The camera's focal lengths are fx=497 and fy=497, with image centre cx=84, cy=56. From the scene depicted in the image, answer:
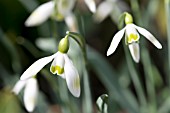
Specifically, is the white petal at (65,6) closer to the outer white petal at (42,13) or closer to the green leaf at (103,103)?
the outer white petal at (42,13)

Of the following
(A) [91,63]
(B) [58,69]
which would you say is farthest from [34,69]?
(A) [91,63]

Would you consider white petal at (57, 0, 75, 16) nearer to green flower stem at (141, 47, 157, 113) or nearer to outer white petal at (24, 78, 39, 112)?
outer white petal at (24, 78, 39, 112)

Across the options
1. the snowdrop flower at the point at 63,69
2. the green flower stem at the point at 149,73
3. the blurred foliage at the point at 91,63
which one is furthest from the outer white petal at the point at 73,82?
the green flower stem at the point at 149,73

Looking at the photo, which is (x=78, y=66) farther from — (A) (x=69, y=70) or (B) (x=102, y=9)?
(A) (x=69, y=70)

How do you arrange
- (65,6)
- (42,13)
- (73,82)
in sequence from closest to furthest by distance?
1. (73,82)
2. (65,6)
3. (42,13)

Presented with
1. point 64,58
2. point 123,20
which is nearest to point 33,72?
point 64,58

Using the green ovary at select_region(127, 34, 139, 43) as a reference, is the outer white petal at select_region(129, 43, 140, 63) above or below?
below

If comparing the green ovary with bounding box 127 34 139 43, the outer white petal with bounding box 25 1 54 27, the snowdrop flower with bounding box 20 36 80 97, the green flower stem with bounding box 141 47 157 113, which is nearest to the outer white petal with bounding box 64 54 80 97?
the snowdrop flower with bounding box 20 36 80 97

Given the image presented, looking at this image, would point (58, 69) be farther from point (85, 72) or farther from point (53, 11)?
point (53, 11)

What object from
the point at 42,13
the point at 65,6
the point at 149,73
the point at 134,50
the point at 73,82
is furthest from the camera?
the point at 149,73
